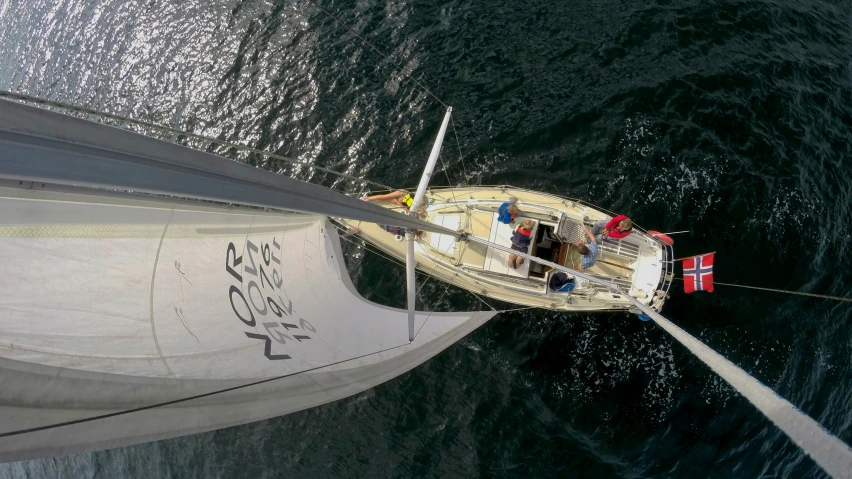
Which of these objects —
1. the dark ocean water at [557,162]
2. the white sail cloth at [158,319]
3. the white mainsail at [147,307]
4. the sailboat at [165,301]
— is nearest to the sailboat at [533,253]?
the dark ocean water at [557,162]

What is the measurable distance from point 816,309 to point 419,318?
9.16 meters

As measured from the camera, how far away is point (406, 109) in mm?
13680

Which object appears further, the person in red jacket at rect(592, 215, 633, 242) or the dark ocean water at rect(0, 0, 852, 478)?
the dark ocean water at rect(0, 0, 852, 478)

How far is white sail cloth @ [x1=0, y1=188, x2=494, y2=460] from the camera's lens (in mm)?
4562

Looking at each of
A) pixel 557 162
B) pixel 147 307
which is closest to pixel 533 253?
pixel 557 162

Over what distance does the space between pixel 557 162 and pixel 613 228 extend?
9.42 feet

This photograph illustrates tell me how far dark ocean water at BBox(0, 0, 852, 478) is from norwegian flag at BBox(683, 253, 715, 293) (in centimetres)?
196

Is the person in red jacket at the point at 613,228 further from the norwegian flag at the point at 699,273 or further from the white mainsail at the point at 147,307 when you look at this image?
the white mainsail at the point at 147,307

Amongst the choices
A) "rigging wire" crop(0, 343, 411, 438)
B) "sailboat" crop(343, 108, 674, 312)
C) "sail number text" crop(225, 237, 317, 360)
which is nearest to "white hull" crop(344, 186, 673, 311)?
"sailboat" crop(343, 108, 674, 312)

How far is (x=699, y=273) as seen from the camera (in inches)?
386

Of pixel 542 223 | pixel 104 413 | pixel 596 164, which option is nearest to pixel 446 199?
pixel 542 223

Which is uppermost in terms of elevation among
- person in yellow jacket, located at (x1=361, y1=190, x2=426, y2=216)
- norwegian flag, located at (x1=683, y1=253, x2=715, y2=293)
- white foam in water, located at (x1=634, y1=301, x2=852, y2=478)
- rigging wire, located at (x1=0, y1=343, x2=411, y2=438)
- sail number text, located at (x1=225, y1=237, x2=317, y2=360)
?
person in yellow jacket, located at (x1=361, y1=190, x2=426, y2=216)

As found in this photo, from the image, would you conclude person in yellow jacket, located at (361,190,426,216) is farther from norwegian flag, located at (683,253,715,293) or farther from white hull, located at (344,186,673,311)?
norwegian flag, located at (683,253,715,293)

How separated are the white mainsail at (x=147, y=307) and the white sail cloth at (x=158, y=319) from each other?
0.04ft
